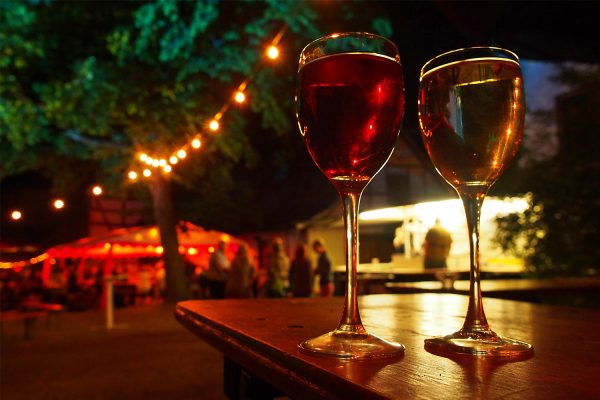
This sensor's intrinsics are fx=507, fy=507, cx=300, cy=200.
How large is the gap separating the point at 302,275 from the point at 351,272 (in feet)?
25.9

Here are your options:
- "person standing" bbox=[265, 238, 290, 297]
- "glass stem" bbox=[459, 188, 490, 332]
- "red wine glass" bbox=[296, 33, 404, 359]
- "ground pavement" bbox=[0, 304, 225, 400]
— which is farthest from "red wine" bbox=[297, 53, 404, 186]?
"person standing" bbox=[265, 238, 290, 297]

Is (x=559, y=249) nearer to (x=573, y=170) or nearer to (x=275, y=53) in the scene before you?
(x=573, y=170)

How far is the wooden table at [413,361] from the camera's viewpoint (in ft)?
1.62

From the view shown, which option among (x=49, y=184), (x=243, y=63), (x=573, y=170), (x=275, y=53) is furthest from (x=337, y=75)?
(x=49, y=184)

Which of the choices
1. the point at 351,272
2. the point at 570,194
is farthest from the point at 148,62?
the point at 351,272

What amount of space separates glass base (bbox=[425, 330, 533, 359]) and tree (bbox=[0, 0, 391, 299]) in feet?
30.2

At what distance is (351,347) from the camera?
→ 68 cm

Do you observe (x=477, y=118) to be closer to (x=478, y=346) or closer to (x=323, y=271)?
(x=478, y=346)

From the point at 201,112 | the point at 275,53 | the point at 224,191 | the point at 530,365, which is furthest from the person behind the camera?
the point at 224,191

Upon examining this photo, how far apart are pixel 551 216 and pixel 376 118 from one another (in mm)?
7561

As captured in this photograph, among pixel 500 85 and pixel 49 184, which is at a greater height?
pixel 49 184

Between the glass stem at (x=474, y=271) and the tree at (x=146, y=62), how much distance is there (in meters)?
9.07

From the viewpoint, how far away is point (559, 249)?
7344 millimetres

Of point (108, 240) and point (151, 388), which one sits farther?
point (108, 240)
